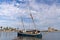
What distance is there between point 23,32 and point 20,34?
1.24 meters

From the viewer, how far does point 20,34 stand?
2010 inches

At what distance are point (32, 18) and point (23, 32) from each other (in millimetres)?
9819

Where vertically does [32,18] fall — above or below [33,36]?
above

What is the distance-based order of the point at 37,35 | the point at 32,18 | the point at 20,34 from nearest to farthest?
the point at 32,18 → the point at 37,35 → the point at 20,34

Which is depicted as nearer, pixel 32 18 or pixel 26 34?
pixel 32 18

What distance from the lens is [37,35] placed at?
46688mm

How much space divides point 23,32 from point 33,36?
227 inches

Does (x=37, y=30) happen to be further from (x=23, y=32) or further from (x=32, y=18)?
(x=32, y=18)

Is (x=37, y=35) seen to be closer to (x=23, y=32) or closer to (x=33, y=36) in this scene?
(x=33, y=36)

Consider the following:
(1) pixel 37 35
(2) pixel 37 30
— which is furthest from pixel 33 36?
(2) pixel 37 30

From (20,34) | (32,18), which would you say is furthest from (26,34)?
(32,18)

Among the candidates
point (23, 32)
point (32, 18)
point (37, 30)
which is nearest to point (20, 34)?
point (23, 32)

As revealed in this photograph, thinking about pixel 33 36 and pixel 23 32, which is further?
pixel 23 32

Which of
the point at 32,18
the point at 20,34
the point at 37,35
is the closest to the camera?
the point at 32,18
